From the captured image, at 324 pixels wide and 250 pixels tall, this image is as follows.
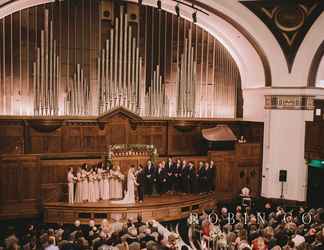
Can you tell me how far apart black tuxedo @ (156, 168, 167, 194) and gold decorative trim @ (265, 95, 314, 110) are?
495 centimetres

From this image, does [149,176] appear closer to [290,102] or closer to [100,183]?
[100,183]

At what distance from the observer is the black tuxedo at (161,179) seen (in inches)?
553

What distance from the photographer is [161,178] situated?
14.1 m

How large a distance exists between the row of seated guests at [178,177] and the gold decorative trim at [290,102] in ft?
11.0

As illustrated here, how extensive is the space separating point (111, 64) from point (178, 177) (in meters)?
4.91

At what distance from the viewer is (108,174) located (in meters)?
13.6

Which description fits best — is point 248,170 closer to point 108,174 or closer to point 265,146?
point 265,146

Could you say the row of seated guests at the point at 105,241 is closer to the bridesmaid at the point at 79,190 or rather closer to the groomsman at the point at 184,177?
the bridesmaid at the point at 79,190

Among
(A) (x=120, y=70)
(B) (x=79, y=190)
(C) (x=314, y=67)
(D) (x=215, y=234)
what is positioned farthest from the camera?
(A) (x=120, y=70)

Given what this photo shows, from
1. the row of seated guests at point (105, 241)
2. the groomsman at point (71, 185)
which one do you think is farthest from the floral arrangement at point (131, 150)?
the row of seated guests at point (105, 241)

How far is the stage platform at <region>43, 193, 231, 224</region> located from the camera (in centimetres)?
1259

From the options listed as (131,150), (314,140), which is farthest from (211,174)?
(314,140)

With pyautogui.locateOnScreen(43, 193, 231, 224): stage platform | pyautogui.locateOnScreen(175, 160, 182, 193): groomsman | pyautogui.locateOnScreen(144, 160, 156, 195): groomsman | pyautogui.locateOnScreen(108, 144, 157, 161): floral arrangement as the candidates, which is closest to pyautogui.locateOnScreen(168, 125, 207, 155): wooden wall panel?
pyautogui.locateOnScreen(108, 144, 157, 161): floral arrangement

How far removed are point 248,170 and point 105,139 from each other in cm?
563
